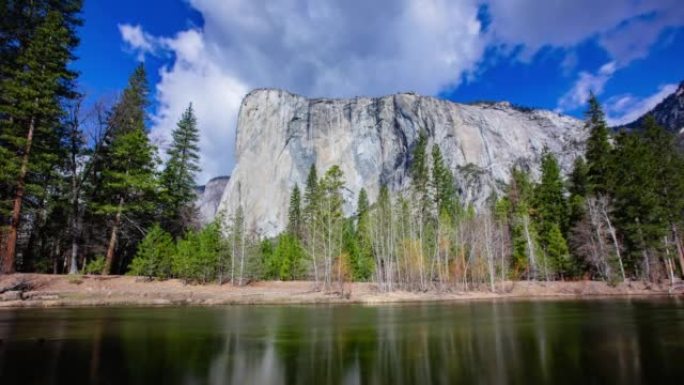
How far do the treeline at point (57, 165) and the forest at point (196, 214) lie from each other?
0.12 m

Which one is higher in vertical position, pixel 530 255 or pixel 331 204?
pixel 331 204

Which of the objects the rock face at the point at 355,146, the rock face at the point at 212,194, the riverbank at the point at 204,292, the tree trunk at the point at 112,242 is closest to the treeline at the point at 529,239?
the riverbank at the point at 204,292

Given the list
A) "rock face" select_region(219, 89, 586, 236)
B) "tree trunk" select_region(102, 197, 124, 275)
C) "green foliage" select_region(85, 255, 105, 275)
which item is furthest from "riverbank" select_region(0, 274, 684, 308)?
"rock face" select_region(219, 89, 586, 236)

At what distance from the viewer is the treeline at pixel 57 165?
92.1 feet

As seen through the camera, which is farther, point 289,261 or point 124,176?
point 289,261

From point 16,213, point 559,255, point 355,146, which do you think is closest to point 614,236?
point 559,255

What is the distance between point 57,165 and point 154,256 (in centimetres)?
1022

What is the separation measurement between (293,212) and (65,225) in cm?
4590

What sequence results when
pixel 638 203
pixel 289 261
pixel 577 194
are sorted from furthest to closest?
1. pixel 577 194
2. pixel 289 261
3. pixel 638 203

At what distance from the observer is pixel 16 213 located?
26.9m

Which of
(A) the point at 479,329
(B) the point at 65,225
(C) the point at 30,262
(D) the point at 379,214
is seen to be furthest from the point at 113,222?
(A) the point at 479,329

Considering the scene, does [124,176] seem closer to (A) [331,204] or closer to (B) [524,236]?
(A) [331,204]

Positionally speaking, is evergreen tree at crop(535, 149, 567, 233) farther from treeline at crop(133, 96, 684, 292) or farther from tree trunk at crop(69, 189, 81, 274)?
tree trunk at crop(69, 189, 81, 274)

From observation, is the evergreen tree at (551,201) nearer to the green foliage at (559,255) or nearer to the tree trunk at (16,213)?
the green foliage at (559,255)
